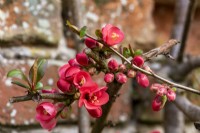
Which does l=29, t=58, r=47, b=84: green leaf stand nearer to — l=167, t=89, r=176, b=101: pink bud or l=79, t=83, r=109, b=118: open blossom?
l=79, t=83, r=109, b=118: open blossom

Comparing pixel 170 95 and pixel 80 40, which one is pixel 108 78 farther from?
pixel 80 40

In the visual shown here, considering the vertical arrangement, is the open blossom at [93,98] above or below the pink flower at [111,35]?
below

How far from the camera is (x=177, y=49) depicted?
Answer: 0.96m

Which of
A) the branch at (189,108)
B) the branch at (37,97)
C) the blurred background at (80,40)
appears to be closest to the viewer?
the branch at (37,97)

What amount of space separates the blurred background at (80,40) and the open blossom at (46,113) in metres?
0.13

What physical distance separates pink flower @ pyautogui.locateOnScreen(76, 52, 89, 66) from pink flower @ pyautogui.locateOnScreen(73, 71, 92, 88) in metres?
0.02

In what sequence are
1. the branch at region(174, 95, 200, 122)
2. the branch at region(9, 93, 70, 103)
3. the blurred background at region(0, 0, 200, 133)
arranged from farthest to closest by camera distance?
the blurred background at region(0, 0, 200, 133)
the branch at region(174, 95, 200, 122)
the branch at region(9, 93, 70, 103)

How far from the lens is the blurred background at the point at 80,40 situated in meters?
0.77

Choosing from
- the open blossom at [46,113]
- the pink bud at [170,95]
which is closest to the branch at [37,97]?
the open blossom at [46,113]

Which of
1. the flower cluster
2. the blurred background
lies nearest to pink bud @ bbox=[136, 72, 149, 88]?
the flower cluster

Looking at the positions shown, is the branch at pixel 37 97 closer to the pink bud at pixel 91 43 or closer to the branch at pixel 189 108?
the pink bud at pixel 91 43

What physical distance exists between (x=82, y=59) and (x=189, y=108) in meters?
0.23

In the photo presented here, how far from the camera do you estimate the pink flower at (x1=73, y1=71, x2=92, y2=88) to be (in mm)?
510

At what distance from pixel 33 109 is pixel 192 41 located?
497mm
